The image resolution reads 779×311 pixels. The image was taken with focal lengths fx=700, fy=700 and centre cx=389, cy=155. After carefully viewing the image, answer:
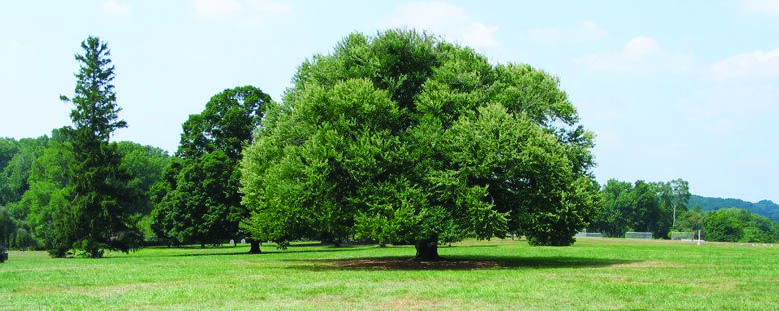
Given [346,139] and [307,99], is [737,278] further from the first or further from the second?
[307,99]

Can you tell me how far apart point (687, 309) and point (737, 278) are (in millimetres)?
11679

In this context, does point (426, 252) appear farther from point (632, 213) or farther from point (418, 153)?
point (632, 213)

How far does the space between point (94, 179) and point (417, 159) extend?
35685mm

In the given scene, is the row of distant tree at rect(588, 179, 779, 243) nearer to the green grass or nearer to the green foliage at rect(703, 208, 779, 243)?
the green foliage at rect(703, 208, 779, 243)

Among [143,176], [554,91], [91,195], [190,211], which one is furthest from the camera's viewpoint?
[143,176]

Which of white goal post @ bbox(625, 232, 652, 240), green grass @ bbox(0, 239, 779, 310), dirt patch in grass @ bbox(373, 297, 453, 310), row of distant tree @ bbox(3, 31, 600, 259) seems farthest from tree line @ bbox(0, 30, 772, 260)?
white goal post @ bbox(625, 232, 652, 240)

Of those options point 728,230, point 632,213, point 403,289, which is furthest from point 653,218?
point 403,289

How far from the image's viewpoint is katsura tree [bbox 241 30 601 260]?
3192 centimetres

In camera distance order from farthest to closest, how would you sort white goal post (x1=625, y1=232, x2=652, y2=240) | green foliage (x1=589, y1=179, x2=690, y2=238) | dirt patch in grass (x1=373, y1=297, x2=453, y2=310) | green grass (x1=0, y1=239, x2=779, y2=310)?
green foliage (x1=589, y1=179, x2=690, y2=238) < white goal post (x1=625, y1=232, x2=652, y2=240) < green grass (x1=0, y1=239, x2=779, y2=310) < dirt patch in grass (x1=373, y1=297, x2=453, y2=310)

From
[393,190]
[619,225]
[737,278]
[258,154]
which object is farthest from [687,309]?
[619,225]

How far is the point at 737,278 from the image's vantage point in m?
28.3

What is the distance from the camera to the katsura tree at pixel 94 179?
5697 centimetres

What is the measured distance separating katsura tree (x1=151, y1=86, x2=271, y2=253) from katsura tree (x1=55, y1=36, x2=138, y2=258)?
4.36m

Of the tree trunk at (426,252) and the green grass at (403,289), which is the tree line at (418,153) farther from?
the green grass at (403,289)
